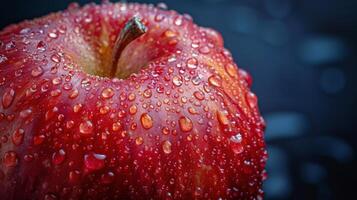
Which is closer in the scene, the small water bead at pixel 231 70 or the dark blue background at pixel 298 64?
the small water bead at pixel 231 70

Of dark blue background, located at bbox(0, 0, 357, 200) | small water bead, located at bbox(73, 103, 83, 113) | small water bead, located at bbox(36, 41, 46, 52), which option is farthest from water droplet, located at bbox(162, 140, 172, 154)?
dark blue background, located at bbox(0, 0, 357, 200)

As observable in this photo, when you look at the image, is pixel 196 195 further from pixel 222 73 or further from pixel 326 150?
pixel 326 150

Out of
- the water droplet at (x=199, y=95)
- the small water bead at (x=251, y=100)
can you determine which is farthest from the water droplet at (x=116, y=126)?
the small water bead at (x=251, y=100)

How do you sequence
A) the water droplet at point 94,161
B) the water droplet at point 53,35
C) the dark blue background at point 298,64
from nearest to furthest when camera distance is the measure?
the water droplet at point 94,161, the water droplet at point 53,35, the dark blue background at point 298,64

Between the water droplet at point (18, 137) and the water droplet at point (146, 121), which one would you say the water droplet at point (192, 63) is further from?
the water droplet at point (18, 137)

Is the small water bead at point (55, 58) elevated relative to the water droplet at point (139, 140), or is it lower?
elevated

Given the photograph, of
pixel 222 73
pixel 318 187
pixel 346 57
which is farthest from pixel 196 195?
pixel 346 57

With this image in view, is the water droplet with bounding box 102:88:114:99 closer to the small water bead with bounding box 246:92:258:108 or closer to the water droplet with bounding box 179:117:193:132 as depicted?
the water droplet with bounding box 179:117:193:132
